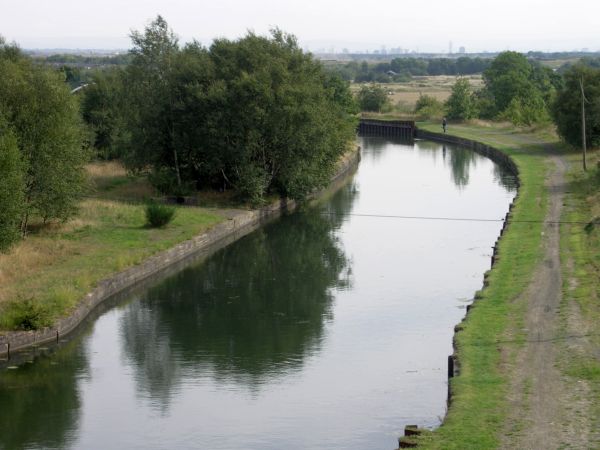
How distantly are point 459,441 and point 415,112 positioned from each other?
95.7 meters

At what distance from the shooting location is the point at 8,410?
22391mm

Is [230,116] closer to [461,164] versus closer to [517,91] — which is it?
[461,164]

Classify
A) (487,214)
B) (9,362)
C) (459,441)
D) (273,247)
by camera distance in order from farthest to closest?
1. (487,214)
2. (273,247)
3. (9,362)
4. (459,441)

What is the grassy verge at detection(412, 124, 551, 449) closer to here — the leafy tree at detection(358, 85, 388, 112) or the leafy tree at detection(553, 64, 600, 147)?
the leafy tree at detection(553, 64, 600, 147)

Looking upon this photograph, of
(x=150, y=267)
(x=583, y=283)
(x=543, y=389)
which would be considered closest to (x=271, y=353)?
(x=543, y=389)

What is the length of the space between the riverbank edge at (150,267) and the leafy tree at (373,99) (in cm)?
Answer: 6043

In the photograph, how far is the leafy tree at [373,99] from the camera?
118 metres

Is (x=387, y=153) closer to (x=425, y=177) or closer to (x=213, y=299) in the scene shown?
(x=425, y=177)

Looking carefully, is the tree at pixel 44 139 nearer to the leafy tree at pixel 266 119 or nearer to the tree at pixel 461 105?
the leafy tree at pixel 266 119

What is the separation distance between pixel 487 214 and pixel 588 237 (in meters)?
12.9

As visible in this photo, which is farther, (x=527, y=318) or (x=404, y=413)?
(x=527, y=318)

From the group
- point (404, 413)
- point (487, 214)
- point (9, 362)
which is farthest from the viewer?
point (487, 214)

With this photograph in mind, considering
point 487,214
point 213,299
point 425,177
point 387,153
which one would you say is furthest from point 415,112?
point 213,299

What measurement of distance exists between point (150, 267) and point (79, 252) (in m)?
2.41
